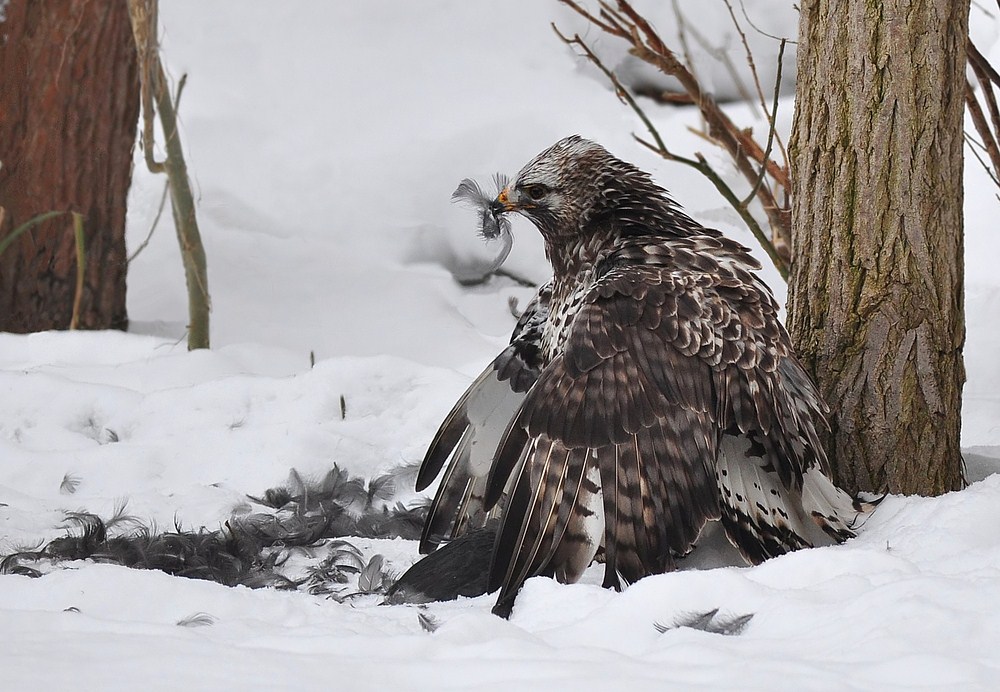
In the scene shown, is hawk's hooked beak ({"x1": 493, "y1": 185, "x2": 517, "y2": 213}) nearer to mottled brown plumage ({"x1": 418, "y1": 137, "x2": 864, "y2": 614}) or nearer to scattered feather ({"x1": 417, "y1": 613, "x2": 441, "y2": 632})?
mottled brown plumage ({"x1": 418, "y1": 137, "x2": 864, "y2": 614})

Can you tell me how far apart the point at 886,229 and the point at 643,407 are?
34.5 inches

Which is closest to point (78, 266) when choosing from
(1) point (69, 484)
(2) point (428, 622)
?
(1) point (69, 484)

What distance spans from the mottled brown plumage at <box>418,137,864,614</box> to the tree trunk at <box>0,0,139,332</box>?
11.0ft

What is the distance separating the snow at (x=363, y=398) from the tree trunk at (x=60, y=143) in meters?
0.53

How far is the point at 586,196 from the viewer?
2.64m

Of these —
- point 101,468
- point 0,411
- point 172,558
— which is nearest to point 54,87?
point 0,411

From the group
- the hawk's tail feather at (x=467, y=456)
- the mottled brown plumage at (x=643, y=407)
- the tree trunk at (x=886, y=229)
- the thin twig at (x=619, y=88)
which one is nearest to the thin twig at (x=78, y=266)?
the thin twig at (x=619, y=88)

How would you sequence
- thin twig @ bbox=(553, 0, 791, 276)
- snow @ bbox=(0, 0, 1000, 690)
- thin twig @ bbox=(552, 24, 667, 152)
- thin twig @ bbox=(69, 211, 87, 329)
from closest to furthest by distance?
snow @ bbox=(0, 0, 1000, 690)
thin twig @ bbox=(552, 24, 667, 152)
thin twig @ bbox=(553, 0, 791, 276)
thin twig @ bbox=(69, 211, 87, 329)

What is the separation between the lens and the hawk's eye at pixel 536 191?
267cm

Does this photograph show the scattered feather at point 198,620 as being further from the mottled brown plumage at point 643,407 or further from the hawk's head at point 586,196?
the hawk's head at point 586,196

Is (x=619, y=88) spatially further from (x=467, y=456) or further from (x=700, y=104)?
(x=467, y=456)

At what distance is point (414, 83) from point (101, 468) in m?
5.92

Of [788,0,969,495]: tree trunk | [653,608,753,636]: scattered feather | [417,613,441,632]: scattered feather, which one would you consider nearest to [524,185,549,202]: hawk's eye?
[788,0,969,495]: tree trunk

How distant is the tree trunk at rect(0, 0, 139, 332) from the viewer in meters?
A: 5.16
